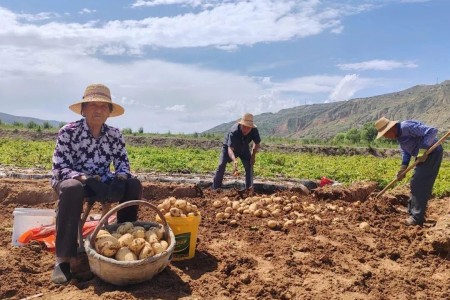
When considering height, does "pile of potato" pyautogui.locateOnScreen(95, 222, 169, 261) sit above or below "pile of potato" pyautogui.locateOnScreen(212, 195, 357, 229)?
above

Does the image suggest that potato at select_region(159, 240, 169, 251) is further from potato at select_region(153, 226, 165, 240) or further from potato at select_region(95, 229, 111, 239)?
potato at select_region(95, 229, 111, 239)

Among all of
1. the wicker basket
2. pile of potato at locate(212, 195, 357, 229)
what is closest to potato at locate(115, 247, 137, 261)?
the wicker basket

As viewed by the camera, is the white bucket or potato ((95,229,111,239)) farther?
the white bucket

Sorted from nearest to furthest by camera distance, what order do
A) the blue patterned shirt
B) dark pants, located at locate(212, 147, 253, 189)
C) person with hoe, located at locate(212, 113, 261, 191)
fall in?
1. the blue patterned shirt
2. person with hoe, located at locate(212, 113, 261, 191)
3. dark pants, located at locate(212, 147, 253, 189)

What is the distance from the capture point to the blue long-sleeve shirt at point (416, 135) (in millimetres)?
6512

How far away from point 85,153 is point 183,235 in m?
1.22

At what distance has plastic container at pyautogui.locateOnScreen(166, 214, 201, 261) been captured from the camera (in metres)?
4.39

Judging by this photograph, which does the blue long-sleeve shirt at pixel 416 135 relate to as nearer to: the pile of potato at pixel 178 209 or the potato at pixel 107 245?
the pile of potato at pixel 178 209

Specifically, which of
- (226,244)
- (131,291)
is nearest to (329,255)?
(226,244)

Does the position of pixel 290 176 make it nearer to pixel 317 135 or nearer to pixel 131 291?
pixel 131 291

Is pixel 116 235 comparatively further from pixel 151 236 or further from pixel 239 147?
pixel 239 147

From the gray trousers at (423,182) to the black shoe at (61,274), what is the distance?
194 inches

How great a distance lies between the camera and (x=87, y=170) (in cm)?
447

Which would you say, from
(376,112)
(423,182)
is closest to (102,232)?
(423,182)
